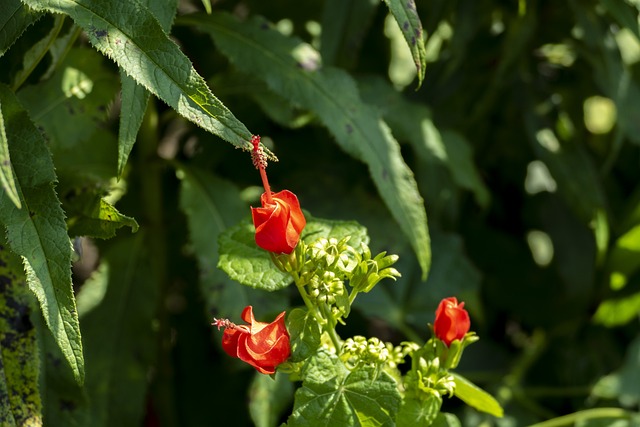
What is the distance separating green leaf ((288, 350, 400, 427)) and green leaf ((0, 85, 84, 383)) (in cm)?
16

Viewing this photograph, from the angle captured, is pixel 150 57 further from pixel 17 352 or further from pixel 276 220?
pixel 17 352

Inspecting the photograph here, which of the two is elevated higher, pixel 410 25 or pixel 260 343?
pixel 410 25

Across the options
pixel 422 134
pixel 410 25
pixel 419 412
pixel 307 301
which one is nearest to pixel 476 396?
pixel 419 412

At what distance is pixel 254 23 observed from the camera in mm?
1013

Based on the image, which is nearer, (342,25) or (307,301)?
(307,301)

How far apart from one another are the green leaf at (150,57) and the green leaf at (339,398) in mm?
170

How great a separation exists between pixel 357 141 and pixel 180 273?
44cm

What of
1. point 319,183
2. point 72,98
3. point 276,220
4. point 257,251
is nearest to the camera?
point 276,220

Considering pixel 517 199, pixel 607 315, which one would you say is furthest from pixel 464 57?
pixel 607 315

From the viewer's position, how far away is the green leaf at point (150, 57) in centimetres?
67

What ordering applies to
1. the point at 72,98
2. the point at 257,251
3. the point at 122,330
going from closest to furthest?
1. the point at 257,251
2. the point at 72,98
3. the point at 122,330

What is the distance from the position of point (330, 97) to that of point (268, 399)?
1.04ft

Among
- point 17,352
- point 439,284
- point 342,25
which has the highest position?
point 342,25

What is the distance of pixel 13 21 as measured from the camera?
718 mm
